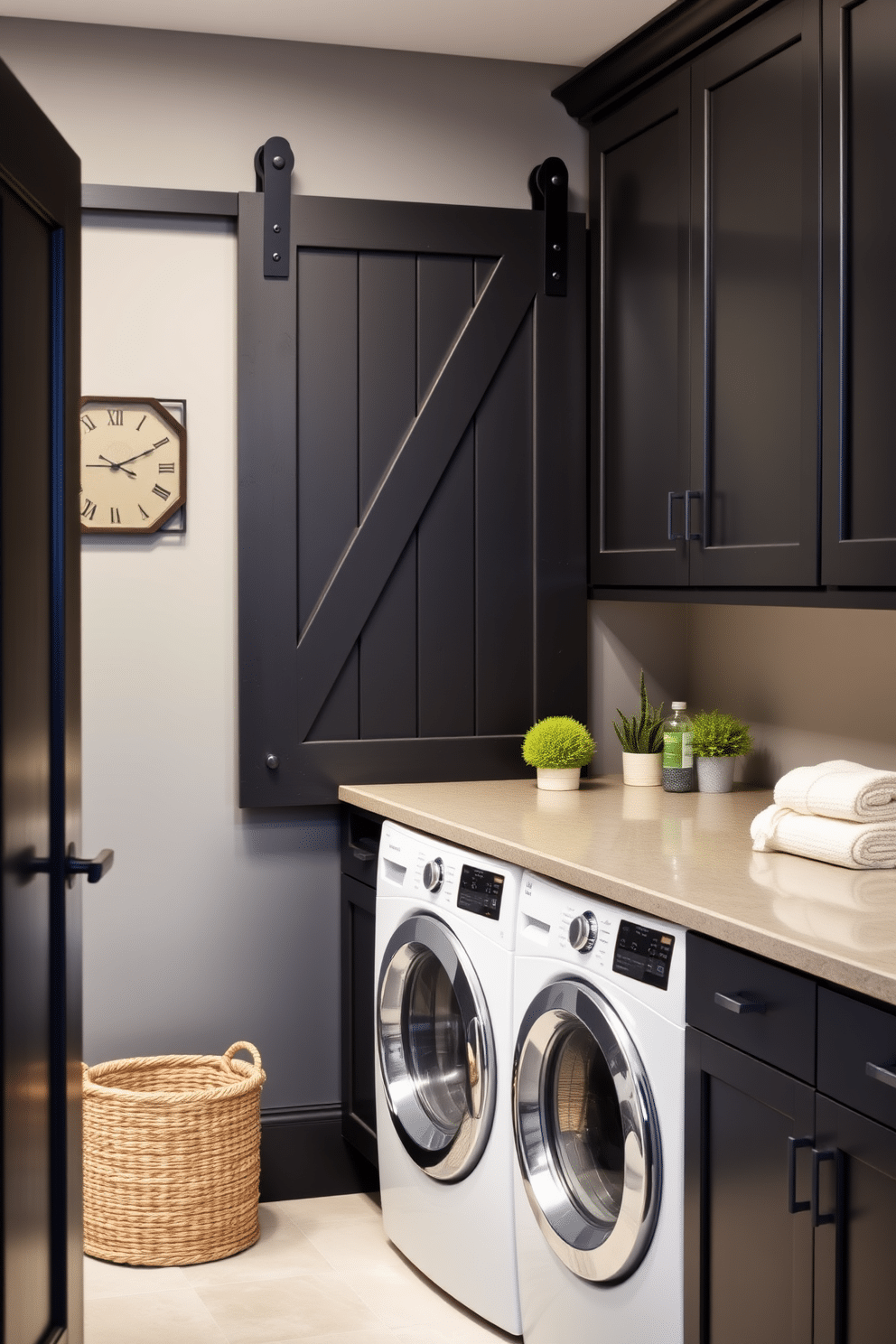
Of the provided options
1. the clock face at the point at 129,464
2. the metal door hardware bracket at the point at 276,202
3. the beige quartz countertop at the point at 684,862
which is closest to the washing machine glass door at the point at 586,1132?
the beige quartz countertop at the point at 684,862

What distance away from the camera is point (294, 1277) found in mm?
3053

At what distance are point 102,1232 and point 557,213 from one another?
261 centimetres

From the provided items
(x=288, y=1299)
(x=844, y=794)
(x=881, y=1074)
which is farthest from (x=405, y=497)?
(x=881, y=1074)

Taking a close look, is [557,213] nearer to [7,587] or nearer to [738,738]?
[738,738]

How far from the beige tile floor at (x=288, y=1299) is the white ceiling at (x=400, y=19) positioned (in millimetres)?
2759

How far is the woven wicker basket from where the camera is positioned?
309 cm

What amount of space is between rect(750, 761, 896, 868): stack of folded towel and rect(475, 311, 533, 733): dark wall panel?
1189 mm

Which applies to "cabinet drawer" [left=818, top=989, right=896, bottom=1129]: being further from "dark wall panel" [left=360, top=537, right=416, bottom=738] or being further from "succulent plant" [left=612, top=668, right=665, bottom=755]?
"dark wall panel" [left=360, top=537, right=416, bottom=738]

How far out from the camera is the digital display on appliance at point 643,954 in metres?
2.14

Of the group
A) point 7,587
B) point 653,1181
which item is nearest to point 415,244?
point 7,587

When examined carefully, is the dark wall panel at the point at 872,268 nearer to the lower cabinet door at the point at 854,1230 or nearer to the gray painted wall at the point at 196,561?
the lower cabinet door at the point at 854,1230

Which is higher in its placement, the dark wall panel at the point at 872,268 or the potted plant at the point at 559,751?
the dark wall panel at the point at 872,268

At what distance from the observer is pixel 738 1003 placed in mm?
1956

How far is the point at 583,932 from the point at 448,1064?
777 mm
